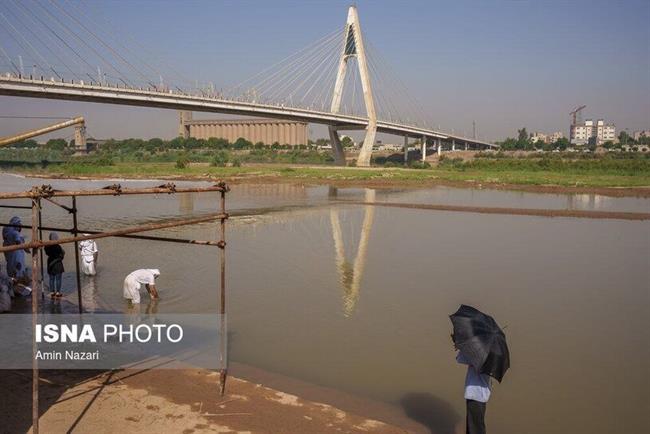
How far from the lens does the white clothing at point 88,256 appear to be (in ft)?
34.6

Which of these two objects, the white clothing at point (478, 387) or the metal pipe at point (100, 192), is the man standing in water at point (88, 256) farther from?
the white clothing at point (478, 387)

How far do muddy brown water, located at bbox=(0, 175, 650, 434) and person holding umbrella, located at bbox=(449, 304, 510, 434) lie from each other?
126 cm

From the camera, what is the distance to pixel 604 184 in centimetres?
4106

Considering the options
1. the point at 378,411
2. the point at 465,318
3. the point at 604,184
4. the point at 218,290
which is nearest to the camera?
the point at 465,318

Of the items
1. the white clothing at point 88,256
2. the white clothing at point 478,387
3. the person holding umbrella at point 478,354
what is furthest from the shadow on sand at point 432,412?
the white clothing at point 88,256

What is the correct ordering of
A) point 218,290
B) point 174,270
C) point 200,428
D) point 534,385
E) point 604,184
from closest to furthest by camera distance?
point 200,428, point 534,385, point 218,290, point 174,270, point 604,184

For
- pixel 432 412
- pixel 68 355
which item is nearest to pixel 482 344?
pixel 432 412

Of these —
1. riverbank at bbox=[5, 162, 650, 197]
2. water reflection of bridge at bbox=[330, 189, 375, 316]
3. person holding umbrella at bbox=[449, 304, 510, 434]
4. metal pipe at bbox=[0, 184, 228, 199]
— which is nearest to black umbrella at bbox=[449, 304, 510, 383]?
person holding umbrella at bbox=[449, 304, 510, 434]

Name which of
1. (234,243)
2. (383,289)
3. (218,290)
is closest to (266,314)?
(218,290)

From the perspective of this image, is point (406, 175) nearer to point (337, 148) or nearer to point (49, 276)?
point (337, 148)

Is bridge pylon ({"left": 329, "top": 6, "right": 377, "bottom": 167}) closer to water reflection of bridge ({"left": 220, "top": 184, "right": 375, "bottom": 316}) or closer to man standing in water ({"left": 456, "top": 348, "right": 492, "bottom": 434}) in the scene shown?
water reflection of bridge ({"left": 220, "top": 184, "right": 375, "bottom": 316})

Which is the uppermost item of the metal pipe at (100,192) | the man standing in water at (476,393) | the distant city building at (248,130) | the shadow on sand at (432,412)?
the distant city building at (248,130)

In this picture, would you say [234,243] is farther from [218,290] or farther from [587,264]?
[587,264]

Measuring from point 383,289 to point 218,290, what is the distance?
3196mm
